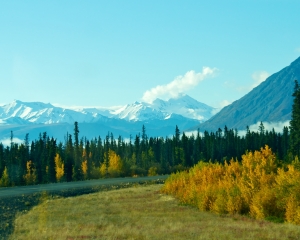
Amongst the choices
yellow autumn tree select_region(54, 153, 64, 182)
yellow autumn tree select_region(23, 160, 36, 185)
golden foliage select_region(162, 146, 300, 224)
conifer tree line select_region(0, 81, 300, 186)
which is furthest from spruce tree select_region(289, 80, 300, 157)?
yellow autumn tree select_region(23, 160, 36, 185)

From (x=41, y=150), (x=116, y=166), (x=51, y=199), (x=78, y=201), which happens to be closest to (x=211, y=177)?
(x=78, y=201)

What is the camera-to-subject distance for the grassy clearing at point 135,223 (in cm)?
2181

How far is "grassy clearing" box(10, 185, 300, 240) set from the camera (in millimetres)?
21812

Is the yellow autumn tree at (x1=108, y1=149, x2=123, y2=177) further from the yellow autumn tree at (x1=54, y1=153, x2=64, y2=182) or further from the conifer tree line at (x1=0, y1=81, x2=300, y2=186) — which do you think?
the yellow autumn tree at (x1=54, y1=153, x2=64, y2=182)

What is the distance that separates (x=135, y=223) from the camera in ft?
86.5

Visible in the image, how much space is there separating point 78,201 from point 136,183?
76.5ft

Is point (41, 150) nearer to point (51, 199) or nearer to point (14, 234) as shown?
point (51, 199)

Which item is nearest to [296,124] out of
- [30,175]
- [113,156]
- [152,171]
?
[152,171]

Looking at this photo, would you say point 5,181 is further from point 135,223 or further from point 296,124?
point 135,223

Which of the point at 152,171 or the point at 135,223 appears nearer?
the point at 135,223

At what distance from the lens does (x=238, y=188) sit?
31.2 metres

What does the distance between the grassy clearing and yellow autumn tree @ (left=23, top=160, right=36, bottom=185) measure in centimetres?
6958

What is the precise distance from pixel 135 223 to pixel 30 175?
277ft

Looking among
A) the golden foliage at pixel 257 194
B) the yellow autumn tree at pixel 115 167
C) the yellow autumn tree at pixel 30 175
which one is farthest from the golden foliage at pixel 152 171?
→ the golden foliage at pixel 257 194
